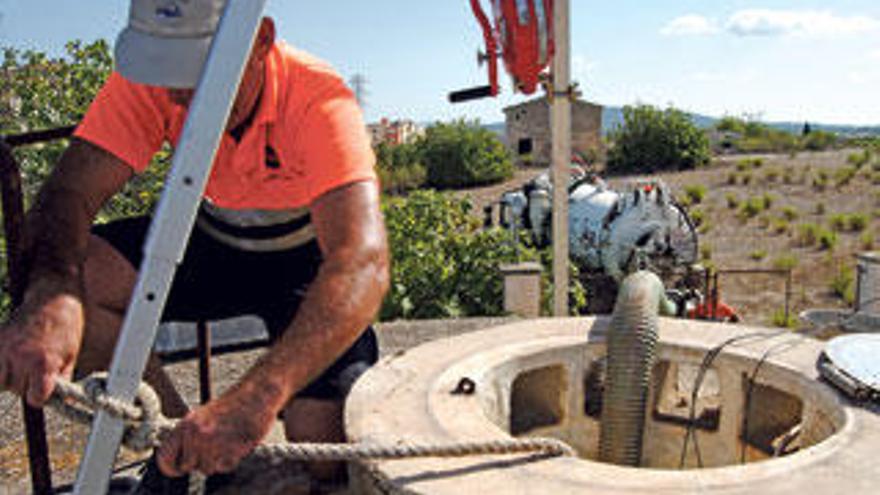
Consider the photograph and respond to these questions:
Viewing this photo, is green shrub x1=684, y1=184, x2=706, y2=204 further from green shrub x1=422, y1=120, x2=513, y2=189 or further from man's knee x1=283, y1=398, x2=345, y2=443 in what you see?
man's knee x1=283, y1=398, x2=345, y2=443

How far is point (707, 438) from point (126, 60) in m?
2.98

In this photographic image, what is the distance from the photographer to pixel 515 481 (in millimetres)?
2145

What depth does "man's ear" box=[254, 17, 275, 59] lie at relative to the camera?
6.89 feet

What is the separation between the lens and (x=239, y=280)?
109 inches

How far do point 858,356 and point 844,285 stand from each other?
33.5 feet

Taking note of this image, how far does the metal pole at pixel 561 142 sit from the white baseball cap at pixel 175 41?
10.7 feet

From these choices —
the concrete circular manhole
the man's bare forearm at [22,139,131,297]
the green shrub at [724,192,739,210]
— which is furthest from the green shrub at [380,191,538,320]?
A: the green shrub at [724,192,739,210]

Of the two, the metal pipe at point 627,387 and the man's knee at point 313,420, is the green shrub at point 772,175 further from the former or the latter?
the man's knee at point 313,420

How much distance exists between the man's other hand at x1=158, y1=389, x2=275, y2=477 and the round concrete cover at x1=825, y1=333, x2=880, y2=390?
81.7 inches

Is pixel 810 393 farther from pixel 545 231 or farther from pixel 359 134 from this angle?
pixel 545 231

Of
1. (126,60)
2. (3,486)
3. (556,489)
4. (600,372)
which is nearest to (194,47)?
(126,60)

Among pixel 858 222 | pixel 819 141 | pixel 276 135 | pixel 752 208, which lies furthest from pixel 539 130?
pixel 276 135

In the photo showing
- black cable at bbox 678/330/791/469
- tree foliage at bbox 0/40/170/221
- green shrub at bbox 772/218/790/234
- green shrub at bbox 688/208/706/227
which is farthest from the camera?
green shrub at bbox 688/208/706/227

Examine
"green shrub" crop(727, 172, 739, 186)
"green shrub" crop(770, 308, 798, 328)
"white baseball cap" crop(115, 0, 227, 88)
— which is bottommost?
"green shrub" crop(770, 308, 798, 328)
